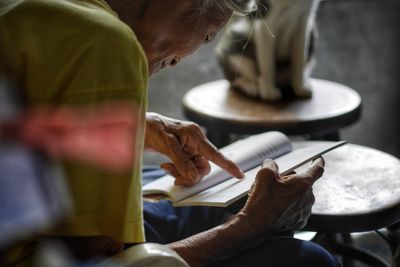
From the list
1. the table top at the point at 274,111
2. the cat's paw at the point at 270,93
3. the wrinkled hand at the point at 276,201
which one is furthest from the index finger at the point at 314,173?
the cat's paw at the point at 270,93

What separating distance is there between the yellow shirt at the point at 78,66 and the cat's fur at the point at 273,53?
39.4 inches

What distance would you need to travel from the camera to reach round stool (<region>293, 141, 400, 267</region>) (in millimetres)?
913

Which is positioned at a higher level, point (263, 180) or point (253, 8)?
point (253, 8)

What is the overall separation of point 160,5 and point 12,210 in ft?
1.09

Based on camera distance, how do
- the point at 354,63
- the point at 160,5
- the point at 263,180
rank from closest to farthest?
1. the point at 160,5
2. the point at 263,180
3. the point at 354,63

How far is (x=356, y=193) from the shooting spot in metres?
0.99

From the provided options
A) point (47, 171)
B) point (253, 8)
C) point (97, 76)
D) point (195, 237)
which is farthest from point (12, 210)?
point (253, 8)

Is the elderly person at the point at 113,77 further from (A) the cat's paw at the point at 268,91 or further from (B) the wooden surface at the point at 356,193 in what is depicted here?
(A) the cat's paw at the point at 268,91

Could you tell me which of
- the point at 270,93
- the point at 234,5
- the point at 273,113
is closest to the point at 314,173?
the point at 234,5

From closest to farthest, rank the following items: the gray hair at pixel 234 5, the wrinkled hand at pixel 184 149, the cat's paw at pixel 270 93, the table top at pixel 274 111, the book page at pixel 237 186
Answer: the gray hair at pixel 234 5 < the book page at pixel 237 186 < the wrinkled hand at pixel 184 149 < the table top at pixel 274 111 < the cat's paw at pixel 270 93

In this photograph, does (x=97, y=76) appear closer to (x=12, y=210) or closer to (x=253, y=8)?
(x=12, y=210)

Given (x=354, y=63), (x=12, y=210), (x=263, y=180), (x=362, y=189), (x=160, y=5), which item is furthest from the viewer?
(x=354, y=63)

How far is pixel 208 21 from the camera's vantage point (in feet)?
2.56

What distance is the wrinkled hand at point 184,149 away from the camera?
1.00m
